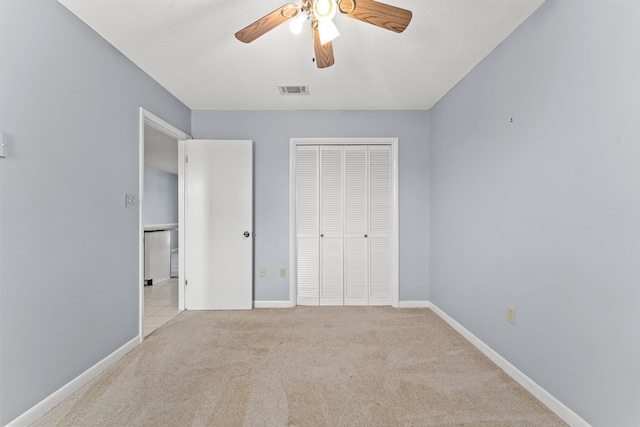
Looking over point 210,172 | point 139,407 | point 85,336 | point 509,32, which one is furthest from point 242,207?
point 509,32

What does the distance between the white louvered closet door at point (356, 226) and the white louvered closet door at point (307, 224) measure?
370mm

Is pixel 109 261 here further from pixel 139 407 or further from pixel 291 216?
pixel 291 216

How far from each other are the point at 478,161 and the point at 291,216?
6.68ft

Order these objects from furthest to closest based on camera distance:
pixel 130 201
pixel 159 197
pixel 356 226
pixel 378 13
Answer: pixel 159 197, pixel 356 226, pixel 130 201, pixel 378 13

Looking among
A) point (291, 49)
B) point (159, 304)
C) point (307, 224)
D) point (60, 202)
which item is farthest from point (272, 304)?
point (291, 49)

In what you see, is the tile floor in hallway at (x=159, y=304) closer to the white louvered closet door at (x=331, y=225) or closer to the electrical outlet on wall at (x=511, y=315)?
the white louvered closet door at (x=331, y=225)

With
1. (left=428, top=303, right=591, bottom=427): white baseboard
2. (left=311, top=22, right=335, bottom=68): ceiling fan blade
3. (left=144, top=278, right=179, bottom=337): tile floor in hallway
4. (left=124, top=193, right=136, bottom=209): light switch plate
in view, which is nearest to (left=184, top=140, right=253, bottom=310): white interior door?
(left=144, top=278, right=179, bottom=337): tile floor in hallway

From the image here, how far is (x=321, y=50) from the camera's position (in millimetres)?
1719

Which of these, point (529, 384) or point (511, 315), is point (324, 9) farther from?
point (529, 384)

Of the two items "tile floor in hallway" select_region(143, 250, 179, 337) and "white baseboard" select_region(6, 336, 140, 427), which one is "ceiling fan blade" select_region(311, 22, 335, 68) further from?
"tile floor in hallway" select_region(143, 250, 179, 337)

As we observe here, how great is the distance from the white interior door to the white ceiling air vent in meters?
0.73

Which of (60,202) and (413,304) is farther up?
(60,202)

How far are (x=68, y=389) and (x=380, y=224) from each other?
10.1ft

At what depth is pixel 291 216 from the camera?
11.6ft
